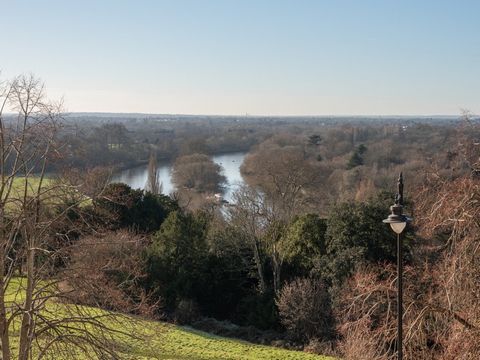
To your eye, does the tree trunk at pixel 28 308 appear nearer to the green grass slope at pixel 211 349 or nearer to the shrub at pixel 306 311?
the green grass slope at pixel 211 349

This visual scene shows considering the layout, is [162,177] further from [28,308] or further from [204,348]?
[28,308]

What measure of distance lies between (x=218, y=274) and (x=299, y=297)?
15.1 ft

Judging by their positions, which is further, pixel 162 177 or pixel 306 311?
pixel 162 177

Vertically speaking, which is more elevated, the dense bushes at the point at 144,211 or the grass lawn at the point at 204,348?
the dense bushes at the point at 144,211

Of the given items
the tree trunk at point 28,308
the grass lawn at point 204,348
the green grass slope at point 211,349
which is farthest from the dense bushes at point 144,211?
the tree trunk at point 28,308

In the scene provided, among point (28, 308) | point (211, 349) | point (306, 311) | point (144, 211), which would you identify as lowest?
point (211, 349)

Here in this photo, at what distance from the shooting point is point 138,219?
26000 mm

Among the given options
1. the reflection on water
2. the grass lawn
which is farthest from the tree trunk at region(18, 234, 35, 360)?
the reflection on water

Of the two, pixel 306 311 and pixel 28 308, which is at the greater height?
pixel 28 308

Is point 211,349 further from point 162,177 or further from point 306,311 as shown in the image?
point 162,177

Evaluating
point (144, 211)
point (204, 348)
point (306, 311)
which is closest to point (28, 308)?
point (204, 348)

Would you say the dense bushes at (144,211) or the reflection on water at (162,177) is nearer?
the dense bushes at (144,211)

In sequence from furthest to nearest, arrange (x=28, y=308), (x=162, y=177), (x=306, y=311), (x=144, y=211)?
1. (x=162, y=177)
2. (x=144, y=211)
3. (x=306, y=311)
4. (x=28, y=308)

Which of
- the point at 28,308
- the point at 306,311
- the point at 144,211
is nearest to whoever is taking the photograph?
the point at 28,308
